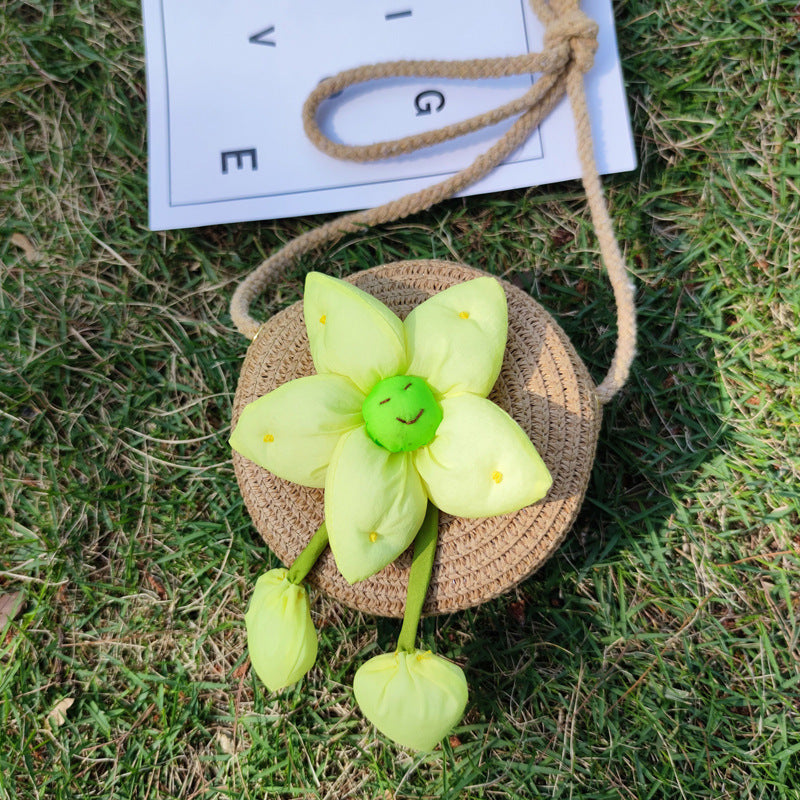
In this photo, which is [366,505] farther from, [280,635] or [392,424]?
[280,635]

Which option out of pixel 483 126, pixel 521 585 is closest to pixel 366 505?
pixel 521 585

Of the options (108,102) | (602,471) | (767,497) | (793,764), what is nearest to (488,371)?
(602,471)

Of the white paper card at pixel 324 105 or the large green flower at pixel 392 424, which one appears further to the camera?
the white paper card at pixel 324 105

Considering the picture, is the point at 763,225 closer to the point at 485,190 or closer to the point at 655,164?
the point at 655,164

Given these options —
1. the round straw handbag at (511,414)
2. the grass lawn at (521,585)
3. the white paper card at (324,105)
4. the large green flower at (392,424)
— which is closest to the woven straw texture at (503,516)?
the round straw handbag at (511,414)

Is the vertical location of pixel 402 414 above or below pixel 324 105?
below

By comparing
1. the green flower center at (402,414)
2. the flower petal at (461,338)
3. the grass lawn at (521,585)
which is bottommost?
the grass lawn at (521,585)

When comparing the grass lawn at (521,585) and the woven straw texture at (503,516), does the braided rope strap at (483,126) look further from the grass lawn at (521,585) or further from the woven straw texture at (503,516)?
the woven straw texture at (503,516)
